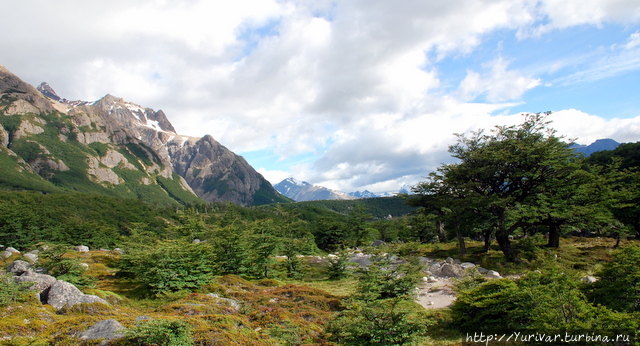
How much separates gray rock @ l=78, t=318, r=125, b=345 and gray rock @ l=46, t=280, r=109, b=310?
466 centimetres

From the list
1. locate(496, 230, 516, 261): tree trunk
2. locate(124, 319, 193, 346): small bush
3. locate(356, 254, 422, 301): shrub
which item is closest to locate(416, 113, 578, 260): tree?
locate(496, 230, 516, 261): tree trunk

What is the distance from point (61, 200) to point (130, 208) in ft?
72.1

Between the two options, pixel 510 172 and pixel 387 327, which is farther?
pixel 510 172

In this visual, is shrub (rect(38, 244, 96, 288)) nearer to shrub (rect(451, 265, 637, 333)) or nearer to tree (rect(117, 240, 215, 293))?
tree (rect(117, 240, 215, 293))

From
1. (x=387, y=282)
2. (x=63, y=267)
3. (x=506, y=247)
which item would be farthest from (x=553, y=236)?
(x=63, y=267)

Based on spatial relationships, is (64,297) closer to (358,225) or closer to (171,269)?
(171,269)

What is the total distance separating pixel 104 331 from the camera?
34.8 feet

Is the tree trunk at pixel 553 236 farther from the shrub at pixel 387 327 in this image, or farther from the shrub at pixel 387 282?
the shrub at pixel 387 327

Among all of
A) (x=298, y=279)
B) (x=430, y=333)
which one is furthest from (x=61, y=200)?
(x=430, y=333)

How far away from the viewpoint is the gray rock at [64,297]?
14.4m

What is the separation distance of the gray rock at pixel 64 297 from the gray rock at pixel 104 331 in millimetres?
4661

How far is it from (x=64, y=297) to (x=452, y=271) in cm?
2425

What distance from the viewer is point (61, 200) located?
113 meters

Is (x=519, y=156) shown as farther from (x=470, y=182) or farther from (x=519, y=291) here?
(x=519, y=291)
